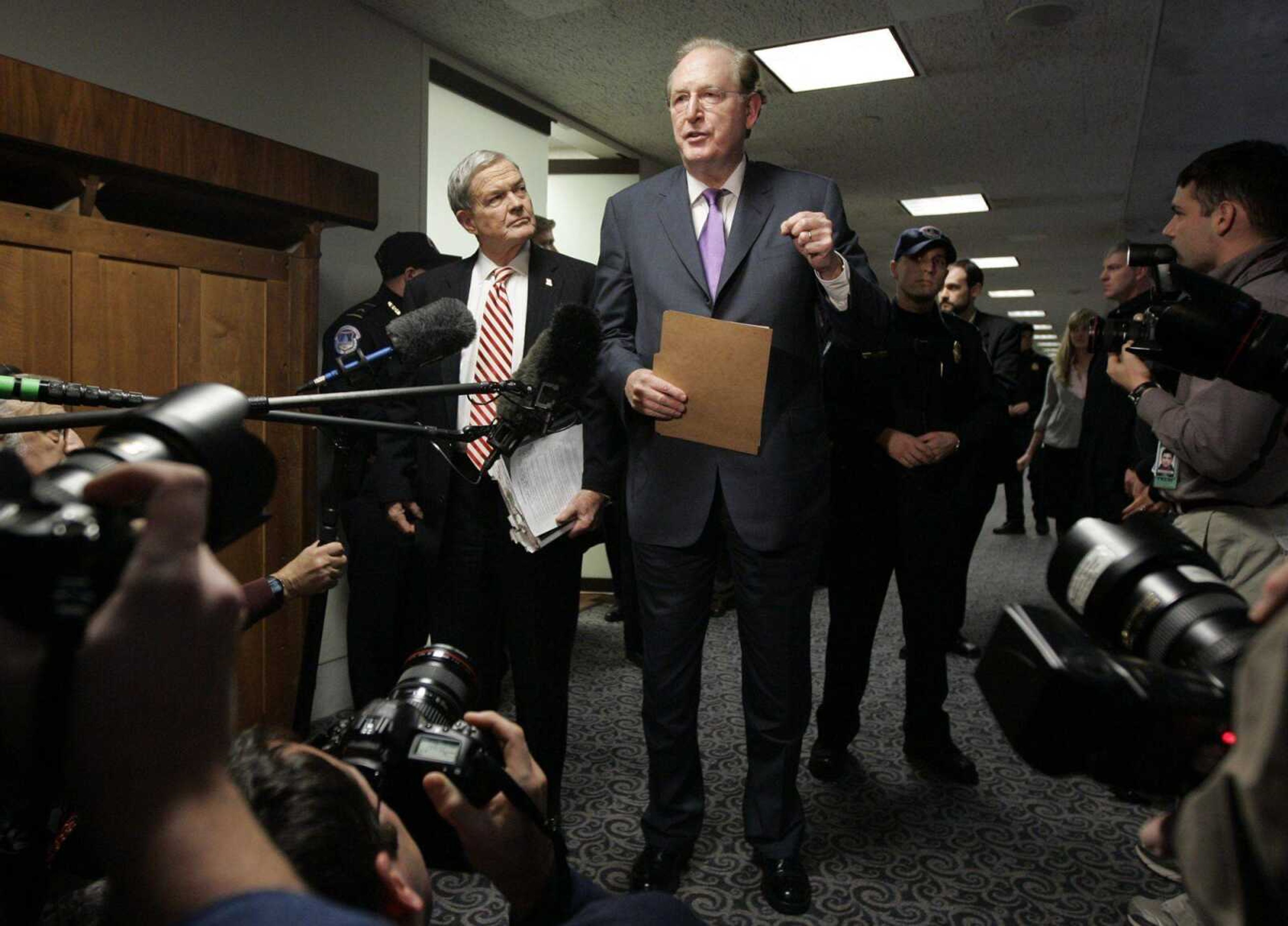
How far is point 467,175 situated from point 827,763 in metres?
1.86

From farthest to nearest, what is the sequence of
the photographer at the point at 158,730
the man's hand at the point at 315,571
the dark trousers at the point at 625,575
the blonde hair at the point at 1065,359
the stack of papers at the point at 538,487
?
the blonde hair at the point at 1065,359
the dark trousers at the point at 625,575
the stack of papers at the point at 538,487
the man's hand at the point at 315,571
the photographer at the point at 158,730

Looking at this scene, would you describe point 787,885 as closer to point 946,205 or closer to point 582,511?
point 582,511

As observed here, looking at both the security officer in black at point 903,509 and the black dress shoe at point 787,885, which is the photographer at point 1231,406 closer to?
the security officer in black at point 903,509

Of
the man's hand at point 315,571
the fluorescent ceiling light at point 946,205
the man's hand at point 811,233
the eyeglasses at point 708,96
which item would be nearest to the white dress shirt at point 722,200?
the eyeglasses at point 708,96

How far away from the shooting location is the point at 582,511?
6.47 ft

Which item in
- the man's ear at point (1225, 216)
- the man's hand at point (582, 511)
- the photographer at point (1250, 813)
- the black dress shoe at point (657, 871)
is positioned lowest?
the black dress shoe at point (657, 871)

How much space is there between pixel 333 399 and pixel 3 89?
54.6 inches

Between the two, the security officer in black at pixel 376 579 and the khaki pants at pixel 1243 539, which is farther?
the security officer in black at pixel 376 579

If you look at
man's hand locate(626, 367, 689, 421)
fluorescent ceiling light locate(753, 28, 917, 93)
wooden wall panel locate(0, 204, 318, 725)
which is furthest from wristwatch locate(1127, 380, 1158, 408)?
fluorescent ceiling light locate(753, 28, 917, 93)

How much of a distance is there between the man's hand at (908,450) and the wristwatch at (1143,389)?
2.27 feet

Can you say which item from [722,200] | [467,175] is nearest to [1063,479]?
[722,200]

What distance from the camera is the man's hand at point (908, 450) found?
93.9 inches

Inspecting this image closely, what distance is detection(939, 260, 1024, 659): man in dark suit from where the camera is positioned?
2.92 m

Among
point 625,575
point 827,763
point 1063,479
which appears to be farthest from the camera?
point 1063,479
